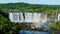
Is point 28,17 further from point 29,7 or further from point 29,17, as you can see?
point 29,7

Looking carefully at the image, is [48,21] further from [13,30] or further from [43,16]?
[13,30]

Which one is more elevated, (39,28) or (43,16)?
(43,16)

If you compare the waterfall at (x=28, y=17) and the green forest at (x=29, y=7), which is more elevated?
the green forest at (x=29, y=7)

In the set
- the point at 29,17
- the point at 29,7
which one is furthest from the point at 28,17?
the point at 29,7

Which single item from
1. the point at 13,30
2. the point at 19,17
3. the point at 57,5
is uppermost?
the point at 57,5

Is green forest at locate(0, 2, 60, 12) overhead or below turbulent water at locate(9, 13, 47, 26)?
overhead

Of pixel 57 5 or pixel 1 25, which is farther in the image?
pixel 57 5

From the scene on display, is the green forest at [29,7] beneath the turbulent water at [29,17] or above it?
above

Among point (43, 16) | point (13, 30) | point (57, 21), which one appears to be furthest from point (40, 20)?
point (13, 30)
